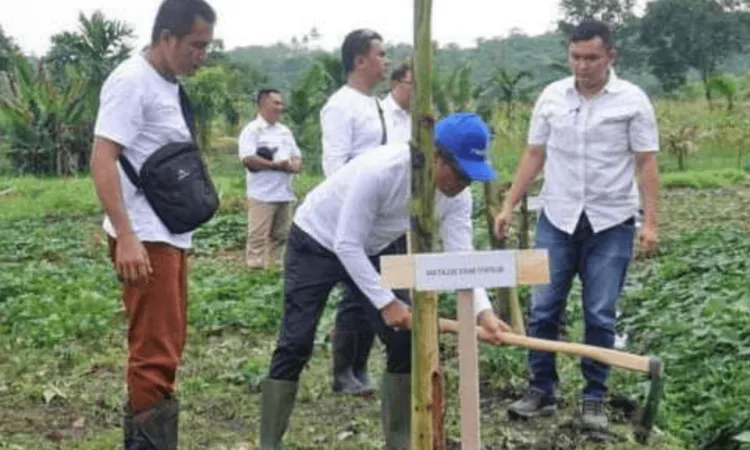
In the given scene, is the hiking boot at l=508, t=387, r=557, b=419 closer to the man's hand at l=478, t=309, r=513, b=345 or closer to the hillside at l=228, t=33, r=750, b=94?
the man's hand at l=478, t=309, r=513, b=345

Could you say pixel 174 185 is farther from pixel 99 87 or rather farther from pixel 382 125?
pixel 99 87

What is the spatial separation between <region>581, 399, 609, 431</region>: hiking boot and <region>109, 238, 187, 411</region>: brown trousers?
1.87m

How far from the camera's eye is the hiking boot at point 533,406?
556 cm

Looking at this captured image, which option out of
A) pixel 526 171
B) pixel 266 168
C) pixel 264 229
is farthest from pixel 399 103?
pixel 264 229

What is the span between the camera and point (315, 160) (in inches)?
1077

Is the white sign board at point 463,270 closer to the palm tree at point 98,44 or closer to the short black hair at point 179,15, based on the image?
the short black hair at point 179,15

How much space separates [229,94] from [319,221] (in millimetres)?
28999

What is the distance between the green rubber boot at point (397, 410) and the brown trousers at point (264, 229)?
6.01 metres

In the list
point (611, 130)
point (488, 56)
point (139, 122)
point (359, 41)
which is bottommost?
point (488, 56)

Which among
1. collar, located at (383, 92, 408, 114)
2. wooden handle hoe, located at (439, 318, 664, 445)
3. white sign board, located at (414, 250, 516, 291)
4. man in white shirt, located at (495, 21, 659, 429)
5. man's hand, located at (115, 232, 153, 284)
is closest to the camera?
white sign board, located at (414, 250, 516, 291)

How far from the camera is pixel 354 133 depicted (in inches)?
257

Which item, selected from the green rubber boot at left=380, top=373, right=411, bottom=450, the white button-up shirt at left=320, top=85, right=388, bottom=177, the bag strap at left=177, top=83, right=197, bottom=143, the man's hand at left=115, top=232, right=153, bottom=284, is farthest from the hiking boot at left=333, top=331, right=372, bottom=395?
the man's hand at left=115, top=232, right=153, bottom=284

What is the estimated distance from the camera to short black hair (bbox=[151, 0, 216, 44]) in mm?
4227

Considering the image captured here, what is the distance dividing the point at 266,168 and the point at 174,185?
6389 mm
